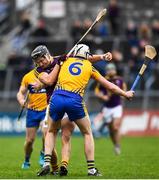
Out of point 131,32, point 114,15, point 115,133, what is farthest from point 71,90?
point 114,15

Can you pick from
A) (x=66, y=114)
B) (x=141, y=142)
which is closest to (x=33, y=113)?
(x=66, y=114)

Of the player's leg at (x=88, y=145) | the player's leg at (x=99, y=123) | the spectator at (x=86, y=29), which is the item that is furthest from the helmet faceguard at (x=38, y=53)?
the spectator at (x=86, y=29)

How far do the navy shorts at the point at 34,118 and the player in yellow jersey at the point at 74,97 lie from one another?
3.54 meters

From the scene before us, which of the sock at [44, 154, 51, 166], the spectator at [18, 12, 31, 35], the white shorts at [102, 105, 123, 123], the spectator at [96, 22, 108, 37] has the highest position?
the spectator at [18, 12, 31, 35]

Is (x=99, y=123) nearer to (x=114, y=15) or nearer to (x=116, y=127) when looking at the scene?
(x=114, y=15)

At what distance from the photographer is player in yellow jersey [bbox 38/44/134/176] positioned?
50.5 ft

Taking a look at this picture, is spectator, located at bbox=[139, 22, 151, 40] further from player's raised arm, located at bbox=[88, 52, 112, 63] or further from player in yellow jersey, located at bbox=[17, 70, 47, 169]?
player's raised arm, located at bbox=[88, 52, 112, 63]

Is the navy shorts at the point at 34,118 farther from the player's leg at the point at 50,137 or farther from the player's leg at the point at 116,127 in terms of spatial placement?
the player's leg at the point at 116,127

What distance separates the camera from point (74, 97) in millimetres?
15406

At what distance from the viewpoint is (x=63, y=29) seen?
38.8m

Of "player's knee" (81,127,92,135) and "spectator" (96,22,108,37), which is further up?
"spectator" (96,22,108,37)

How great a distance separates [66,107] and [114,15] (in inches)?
825

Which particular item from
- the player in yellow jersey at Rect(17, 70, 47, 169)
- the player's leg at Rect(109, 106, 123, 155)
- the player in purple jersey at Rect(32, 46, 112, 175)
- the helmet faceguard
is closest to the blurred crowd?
the player's leg at Rect(109, 106, 123, 155)

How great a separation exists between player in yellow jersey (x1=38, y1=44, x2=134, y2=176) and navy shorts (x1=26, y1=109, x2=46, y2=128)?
→ 354cm
